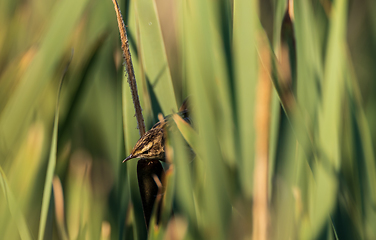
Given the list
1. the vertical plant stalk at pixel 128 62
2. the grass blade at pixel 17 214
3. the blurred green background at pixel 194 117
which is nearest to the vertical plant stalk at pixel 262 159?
the blurred green background at pixel 194 117

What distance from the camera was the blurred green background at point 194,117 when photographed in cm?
32

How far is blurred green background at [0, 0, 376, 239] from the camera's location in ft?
1.04

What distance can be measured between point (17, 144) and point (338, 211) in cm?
40

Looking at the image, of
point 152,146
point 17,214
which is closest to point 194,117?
point 152,146

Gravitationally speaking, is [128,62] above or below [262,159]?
above

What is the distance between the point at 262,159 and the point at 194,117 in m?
0.08

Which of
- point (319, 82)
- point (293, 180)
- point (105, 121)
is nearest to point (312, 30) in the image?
point (319, 82)

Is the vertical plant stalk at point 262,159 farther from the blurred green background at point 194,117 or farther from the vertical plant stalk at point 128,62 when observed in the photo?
the vertical plant stalk at point 128,62

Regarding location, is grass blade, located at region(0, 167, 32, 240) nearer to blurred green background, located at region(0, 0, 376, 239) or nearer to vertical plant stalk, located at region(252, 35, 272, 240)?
blurred green background, located at region(0, 0, 376, 239)

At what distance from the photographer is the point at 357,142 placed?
35cm

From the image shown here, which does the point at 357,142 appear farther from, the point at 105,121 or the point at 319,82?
the point at 105,121

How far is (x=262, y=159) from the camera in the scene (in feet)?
1.03

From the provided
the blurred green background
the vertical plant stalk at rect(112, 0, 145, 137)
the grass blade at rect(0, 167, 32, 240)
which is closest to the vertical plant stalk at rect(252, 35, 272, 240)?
the blurred green background

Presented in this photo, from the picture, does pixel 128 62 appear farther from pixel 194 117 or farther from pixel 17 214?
pixel 17 214
